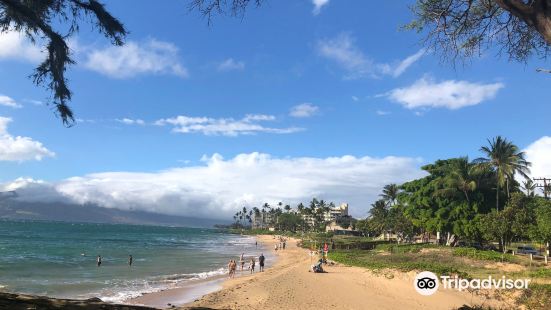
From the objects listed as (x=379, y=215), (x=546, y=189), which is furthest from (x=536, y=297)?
(x=379, y=215)

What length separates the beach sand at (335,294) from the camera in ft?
65.3

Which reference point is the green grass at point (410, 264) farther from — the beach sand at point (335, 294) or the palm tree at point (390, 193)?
the palm tree at point (390, 193)

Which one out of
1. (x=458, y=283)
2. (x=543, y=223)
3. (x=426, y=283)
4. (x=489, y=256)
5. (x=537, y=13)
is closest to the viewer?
(x=537, y=13)

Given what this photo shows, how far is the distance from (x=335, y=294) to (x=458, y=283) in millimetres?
6353

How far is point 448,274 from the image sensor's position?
23.9m

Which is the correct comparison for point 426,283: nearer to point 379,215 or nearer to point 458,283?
point 458,283

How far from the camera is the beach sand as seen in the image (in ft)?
65.3

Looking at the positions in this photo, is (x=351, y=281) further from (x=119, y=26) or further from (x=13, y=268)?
(x=13, y=268)

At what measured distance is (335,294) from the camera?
23.1 m

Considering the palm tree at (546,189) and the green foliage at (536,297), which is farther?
the palm tree at (546,189)

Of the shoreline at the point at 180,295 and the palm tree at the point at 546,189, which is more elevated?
the palm tree at the point at 546,189

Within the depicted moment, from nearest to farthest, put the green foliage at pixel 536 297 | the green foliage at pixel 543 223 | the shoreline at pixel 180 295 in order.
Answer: the green foliage at pixel 536 297 < the shoreline at pixel 180 295 < the green foliage at pixel 543 223

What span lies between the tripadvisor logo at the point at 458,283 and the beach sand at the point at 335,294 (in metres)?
0.45

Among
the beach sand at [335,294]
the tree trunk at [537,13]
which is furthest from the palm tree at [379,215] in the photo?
the tree trunk at [537,13]
